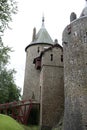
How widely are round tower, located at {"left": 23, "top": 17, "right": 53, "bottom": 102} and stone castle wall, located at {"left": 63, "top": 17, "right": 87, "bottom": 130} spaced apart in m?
7.48

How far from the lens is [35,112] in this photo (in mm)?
25844

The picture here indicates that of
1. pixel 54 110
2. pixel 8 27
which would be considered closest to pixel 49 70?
pixel 54 110

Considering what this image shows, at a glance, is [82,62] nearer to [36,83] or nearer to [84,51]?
[84,51]

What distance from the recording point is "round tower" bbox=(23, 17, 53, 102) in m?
28.3

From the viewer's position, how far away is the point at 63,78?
82.5ft

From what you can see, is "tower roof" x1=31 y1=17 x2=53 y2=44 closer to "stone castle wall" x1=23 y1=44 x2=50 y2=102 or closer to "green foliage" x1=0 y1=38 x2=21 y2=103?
"stone castle wall" x1=23 y1=44 x2=50 y2=102

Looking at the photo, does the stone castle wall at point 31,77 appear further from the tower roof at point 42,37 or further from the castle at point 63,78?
the tower roof at point 42,37

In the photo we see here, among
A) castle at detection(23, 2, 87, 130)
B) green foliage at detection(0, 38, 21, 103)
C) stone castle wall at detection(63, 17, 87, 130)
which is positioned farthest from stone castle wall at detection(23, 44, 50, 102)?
stone castle wall at detection(63, 17, 87, 130)

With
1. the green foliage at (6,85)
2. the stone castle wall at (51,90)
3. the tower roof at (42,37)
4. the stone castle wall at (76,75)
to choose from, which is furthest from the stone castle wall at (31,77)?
the stone castle wall at (76,75)

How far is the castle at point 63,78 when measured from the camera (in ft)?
61.5

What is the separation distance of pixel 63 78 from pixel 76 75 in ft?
18.9

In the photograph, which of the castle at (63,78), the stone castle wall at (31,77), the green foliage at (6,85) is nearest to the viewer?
the castle at (63,78)

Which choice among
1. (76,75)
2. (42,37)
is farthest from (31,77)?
(76,75)

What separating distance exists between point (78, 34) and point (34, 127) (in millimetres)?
11220
